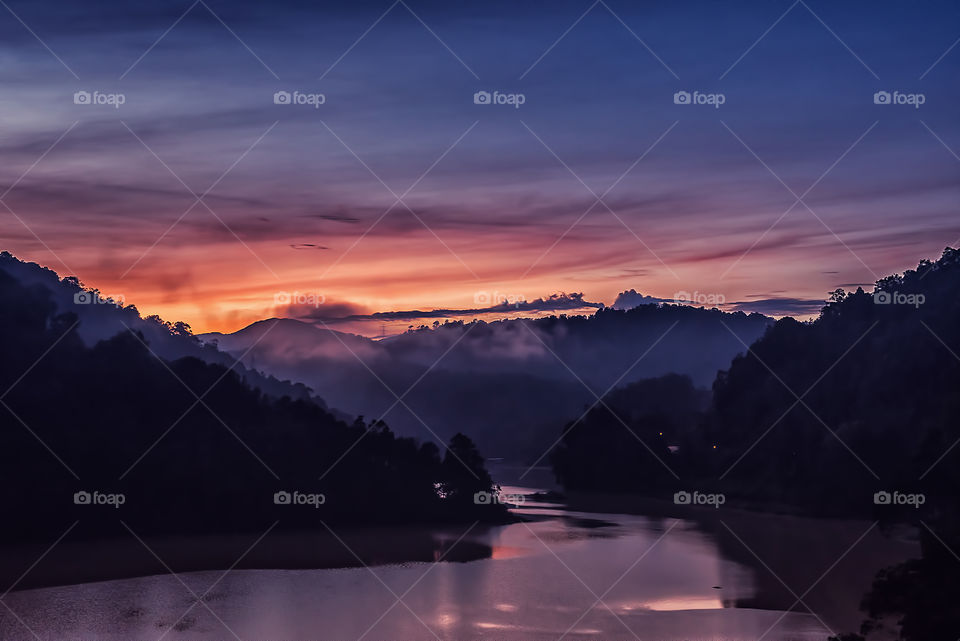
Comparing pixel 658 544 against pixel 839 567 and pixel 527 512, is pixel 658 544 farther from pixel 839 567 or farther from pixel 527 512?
pixel 527 512

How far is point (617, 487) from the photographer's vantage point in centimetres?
8919

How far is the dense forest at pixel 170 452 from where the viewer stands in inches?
2213

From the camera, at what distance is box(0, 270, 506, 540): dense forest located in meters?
56.2

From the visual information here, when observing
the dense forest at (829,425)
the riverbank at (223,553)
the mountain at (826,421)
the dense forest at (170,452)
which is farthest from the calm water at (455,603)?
the dense forest at (170,452)

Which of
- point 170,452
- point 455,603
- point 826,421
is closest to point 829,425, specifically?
point 826,421

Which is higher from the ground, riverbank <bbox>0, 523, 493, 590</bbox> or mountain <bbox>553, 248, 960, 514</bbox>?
mountain <bbox>553, 248, 960, 514</bbox>

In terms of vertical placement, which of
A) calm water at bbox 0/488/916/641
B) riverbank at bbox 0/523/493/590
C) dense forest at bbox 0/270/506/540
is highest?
dense forest at bbox 0/270/506/540

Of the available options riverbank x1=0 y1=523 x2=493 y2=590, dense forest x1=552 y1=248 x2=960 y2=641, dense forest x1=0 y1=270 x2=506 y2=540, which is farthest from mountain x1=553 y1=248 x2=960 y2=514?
riverbank x1=0 y1=523 x2=493 y2=590

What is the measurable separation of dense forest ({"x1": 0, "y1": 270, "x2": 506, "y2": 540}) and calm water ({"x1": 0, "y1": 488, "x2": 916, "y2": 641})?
15.4 meters

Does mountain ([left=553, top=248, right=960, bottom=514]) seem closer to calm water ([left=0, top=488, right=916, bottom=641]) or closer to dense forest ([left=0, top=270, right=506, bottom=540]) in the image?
calm water ([left=0, top=488, right=916, bottom=641])

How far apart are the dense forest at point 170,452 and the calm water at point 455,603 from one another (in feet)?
50.4

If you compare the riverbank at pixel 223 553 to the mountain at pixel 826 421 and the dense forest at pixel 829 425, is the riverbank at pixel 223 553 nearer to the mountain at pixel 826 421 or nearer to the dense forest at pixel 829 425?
the dense forest at pixel 829 425

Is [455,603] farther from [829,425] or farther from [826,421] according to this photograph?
[826,421]

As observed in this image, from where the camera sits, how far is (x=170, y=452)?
6228cm
